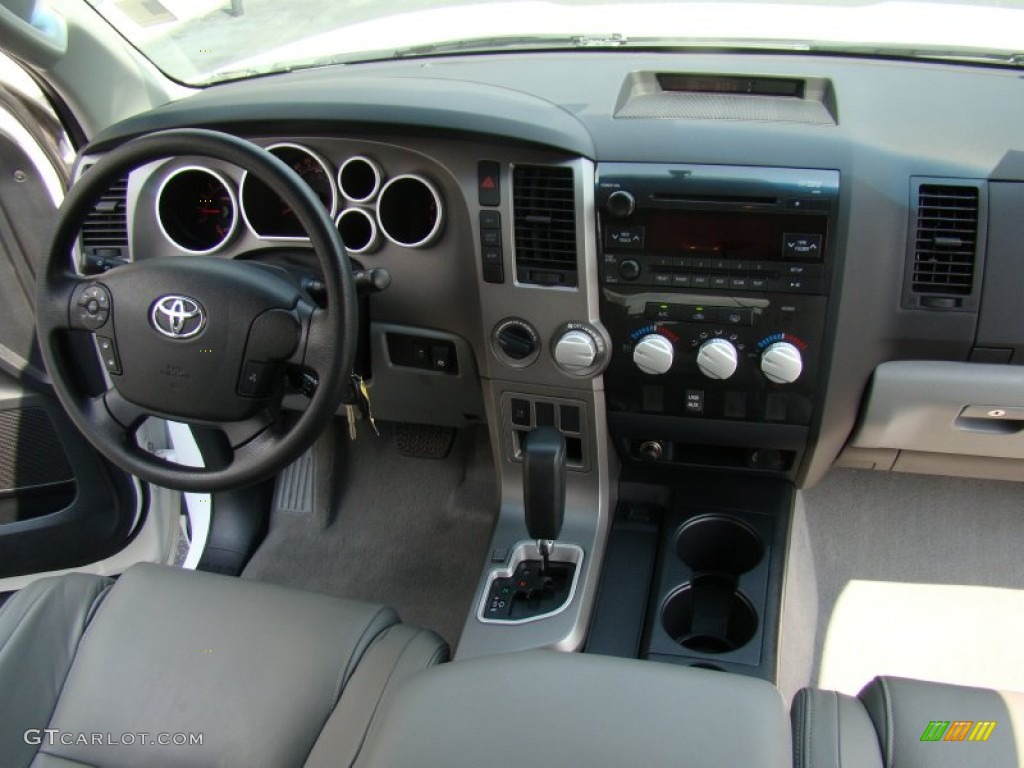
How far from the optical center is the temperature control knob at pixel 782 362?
169 centimetres

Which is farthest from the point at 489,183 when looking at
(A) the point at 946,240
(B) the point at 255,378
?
(A) the point at 946,240

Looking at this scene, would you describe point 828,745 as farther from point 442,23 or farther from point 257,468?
point 442,23

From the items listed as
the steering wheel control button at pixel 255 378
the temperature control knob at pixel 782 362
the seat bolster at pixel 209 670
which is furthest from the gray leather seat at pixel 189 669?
the temperature control knob at pixel 782 362

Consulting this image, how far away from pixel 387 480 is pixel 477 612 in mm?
843

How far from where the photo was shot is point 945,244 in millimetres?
1600

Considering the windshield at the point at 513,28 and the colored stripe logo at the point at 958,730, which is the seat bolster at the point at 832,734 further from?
the windshield at the point at 513,28

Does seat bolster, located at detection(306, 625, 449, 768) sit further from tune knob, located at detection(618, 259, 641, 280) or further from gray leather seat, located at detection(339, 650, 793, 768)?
tune knob, located at detection(618, 259, 641, 280)

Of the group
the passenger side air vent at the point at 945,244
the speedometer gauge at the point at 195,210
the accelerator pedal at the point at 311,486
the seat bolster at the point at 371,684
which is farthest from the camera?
the accelerator pedal at the point at 311,486

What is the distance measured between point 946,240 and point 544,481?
849 millimetres

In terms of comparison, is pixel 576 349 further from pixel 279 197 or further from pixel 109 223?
pixel 109 223

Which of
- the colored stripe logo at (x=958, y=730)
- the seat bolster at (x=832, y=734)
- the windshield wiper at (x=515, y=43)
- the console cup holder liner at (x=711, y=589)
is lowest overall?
the console cup holder liner at (x=711, y=589)

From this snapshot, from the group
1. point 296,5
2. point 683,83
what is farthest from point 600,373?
point 296,5

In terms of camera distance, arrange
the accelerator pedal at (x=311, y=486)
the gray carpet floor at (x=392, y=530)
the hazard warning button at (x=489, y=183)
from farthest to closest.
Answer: the accelerator pedal at (x=311, y=486)
the gray carpet floor at (x=392, y=530)
the hazard warning button at (x=489, y=183)

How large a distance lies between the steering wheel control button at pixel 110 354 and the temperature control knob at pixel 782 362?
1.17 meters
